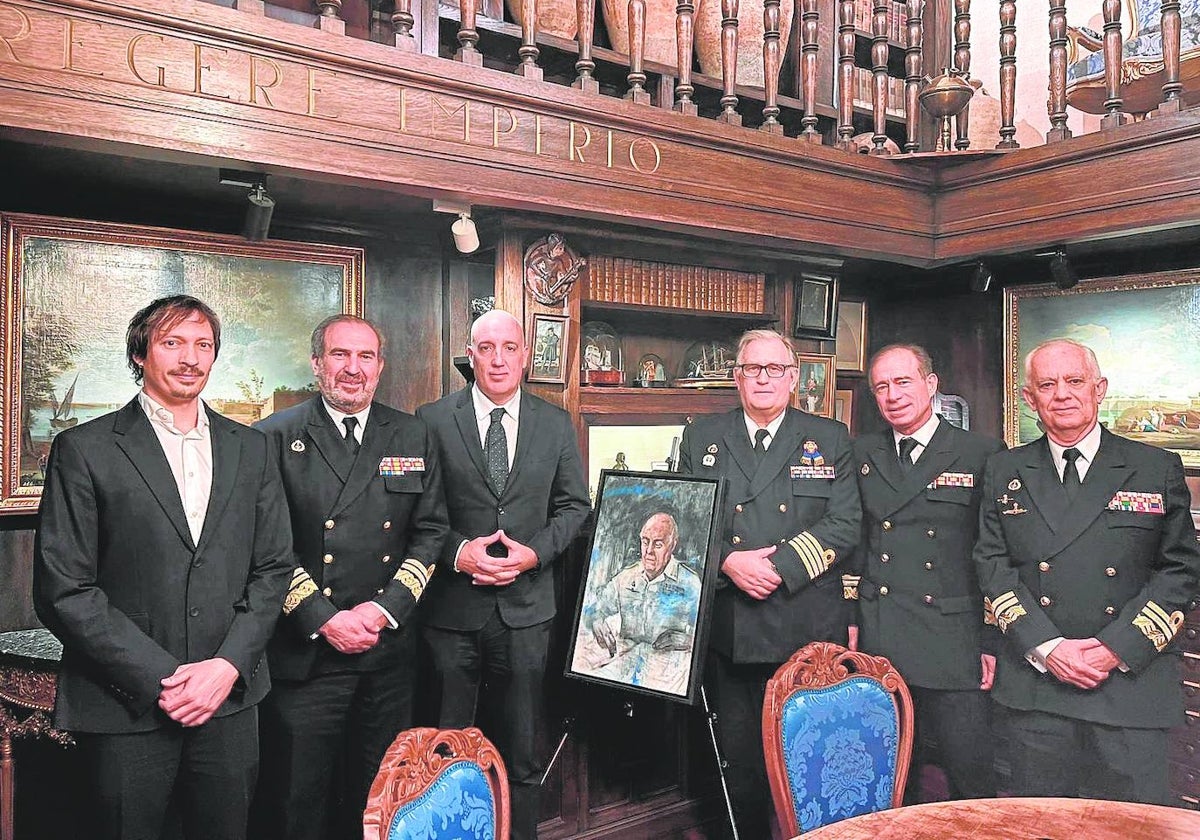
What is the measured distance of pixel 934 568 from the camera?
307cm

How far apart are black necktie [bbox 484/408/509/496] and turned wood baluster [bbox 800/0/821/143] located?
1649 millimetres

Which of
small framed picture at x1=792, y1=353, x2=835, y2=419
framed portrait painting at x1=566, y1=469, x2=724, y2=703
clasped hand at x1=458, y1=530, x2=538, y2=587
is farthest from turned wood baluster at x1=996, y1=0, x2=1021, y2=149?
clasped hand at x1=458, y1=530, x2=538, y2=587

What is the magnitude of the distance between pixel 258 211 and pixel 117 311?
72cm

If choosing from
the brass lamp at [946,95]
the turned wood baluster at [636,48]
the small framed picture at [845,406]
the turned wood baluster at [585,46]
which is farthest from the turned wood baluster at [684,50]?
the small framed picture at [845,406]

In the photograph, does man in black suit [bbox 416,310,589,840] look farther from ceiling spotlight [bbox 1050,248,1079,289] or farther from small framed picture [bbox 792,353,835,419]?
ceiling spotlight [bbox 1050,248,1079,289]

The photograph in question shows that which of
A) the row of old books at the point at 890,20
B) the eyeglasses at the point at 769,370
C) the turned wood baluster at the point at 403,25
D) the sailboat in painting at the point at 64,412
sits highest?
the row of old books at the point at 890,20

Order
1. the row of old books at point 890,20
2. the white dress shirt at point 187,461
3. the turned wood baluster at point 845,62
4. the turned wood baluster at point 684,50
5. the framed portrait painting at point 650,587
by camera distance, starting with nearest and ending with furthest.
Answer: the white dress shirt at point 187,461 → the framed portrait painting at point 650,587 → the turned wood baluster at point 684,50 → the turned wood baluster at point 845,62 → the row of old books at point 890,20

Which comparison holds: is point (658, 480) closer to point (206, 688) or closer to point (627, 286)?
point (627, 286)

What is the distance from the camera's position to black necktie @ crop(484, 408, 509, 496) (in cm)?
299

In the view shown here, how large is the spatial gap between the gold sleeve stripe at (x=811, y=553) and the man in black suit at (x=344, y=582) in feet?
3.83

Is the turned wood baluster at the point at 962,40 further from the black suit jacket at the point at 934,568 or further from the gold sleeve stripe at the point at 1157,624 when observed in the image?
the gold sleeve stripe at the point at 1157,624

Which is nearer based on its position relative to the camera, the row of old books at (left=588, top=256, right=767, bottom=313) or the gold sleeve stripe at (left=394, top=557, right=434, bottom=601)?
the gold sleeve stripe at (left=394, top=557, right=434, bottom=601)

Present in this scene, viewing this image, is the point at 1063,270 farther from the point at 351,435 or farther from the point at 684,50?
the point at 351,435

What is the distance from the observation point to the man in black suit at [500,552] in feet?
9.56
